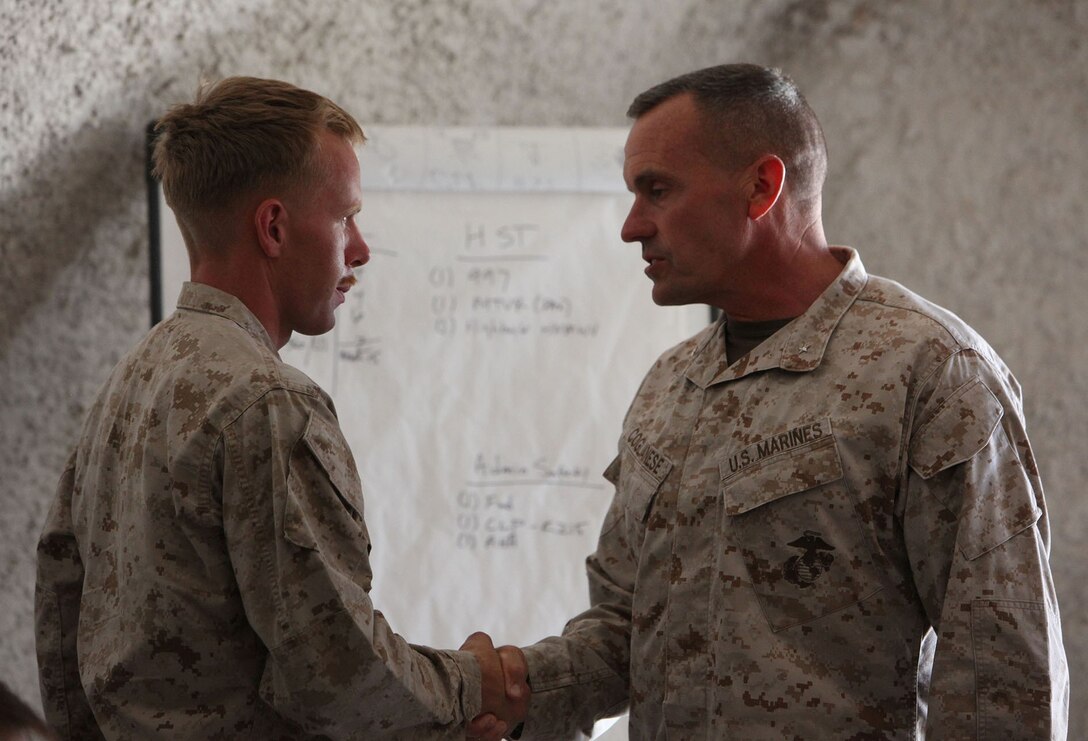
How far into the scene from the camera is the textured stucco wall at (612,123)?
95.4 inches

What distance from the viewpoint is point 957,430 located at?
1421 millimetres

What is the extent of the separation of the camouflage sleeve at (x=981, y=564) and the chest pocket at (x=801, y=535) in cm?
7

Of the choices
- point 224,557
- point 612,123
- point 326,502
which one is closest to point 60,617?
point 224,557

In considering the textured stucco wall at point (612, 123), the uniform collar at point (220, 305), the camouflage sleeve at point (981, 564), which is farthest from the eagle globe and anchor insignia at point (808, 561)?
the textured stucco wall at point (612, 123)

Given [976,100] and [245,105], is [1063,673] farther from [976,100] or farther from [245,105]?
[976,100]

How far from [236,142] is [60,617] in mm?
678

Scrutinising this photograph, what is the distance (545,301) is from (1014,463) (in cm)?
133

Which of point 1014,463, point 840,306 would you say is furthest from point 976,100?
point 1014,463

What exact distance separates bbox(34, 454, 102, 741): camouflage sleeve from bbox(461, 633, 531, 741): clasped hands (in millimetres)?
555

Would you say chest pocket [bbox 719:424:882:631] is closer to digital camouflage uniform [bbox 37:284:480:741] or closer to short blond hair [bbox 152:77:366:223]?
digital camouflage uniform [bbox 37:284:480:741]

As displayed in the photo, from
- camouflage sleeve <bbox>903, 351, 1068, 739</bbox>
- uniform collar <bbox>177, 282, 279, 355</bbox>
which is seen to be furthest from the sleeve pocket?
uniform collar <bbox>177, 282, 279, 355</bbox>

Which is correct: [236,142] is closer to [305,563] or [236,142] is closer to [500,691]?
[305,563]

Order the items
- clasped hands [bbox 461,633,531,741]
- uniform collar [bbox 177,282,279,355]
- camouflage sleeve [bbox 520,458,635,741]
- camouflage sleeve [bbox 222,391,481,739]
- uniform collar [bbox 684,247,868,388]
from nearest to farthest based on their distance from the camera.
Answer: camouflage sleeve [bbox 222,391,481,739]
uniform collar [bbox 177,282,279,355]
uniform collar [bbox 684,247,868,388]
clasped hands [bbox 461,633,531,741]
camouflage sleeve [bbox 520,458,635,741]

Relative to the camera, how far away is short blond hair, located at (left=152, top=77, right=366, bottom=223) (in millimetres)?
1470
